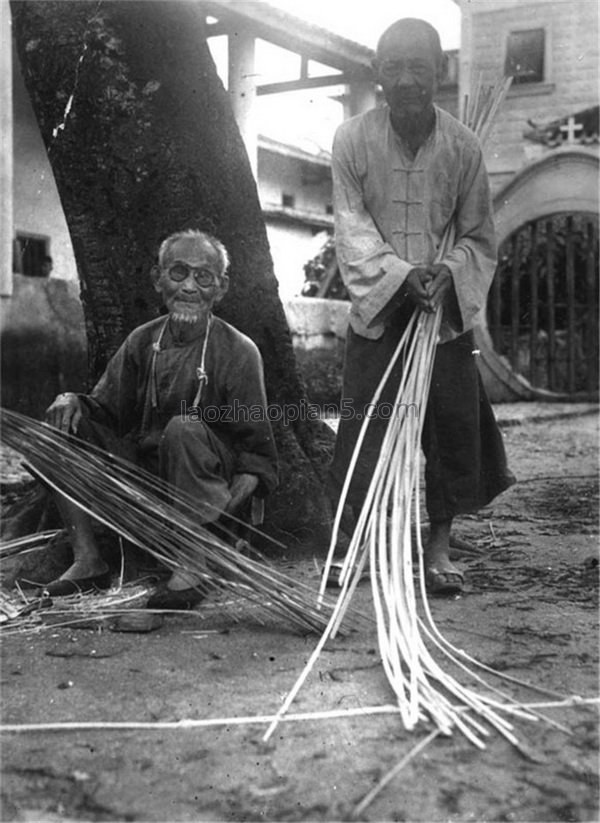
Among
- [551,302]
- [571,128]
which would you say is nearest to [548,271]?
[551,302]

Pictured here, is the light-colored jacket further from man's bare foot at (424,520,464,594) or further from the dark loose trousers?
man's bare foot at (424,520,464,594)

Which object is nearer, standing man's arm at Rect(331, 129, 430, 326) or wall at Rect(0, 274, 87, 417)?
standing man's arm at Rect(331, 129, 430, 326)

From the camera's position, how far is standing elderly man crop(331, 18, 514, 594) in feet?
9.37

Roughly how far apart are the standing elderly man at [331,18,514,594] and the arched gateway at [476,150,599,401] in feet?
20.9

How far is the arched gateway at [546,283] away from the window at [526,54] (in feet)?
13.7

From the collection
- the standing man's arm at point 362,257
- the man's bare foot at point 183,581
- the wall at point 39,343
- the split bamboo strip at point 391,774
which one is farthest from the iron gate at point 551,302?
the split bamboo strip at point 391,774

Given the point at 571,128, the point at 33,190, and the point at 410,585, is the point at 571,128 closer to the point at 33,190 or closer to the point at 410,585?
the point at 33,190

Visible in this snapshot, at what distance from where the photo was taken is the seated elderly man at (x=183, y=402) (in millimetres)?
2791

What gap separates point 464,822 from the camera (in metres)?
1.50

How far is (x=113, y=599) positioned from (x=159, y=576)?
267 mm

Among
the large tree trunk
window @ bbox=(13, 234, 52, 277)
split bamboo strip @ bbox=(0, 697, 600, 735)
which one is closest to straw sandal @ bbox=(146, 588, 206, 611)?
split bamboo strip @ bbox=(0, 697, 600, 735)

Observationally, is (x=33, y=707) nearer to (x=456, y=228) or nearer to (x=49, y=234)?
(x=456, y=228)

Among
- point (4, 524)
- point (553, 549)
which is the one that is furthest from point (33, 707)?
point (553, 549)

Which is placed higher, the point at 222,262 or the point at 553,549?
the point at 222,262
